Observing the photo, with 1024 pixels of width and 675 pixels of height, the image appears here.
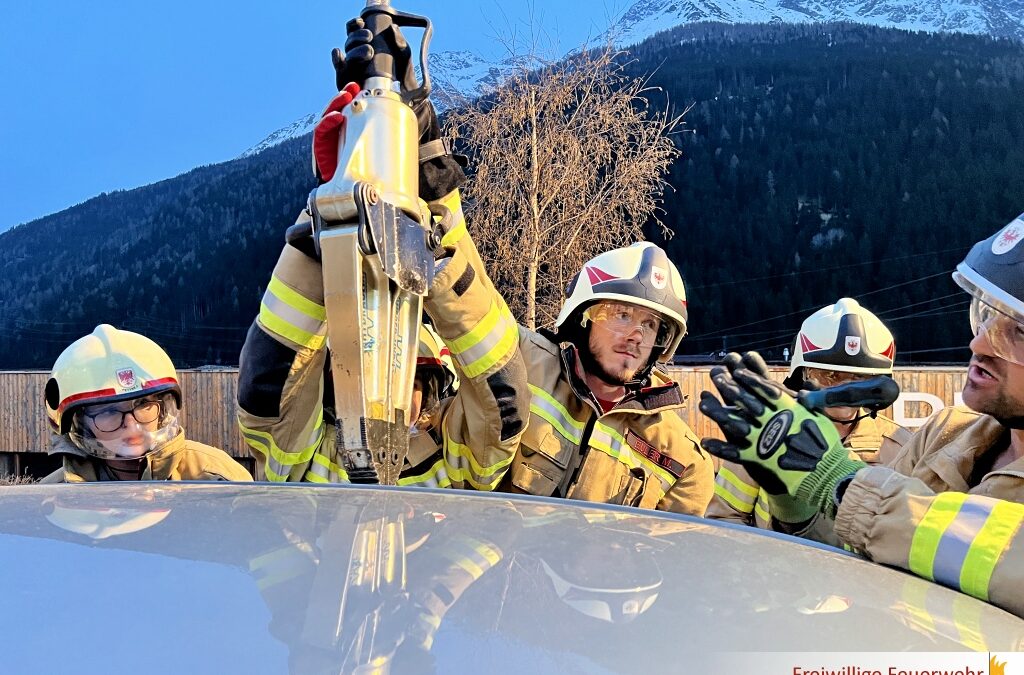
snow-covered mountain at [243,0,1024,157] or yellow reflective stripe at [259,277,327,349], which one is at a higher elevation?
snow-covered mountain at [243,0,1024,157]

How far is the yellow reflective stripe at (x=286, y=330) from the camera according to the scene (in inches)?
90.7

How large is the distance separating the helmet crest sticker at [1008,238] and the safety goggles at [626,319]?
5.03 feet

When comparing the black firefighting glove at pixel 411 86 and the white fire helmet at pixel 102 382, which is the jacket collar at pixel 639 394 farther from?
the white fire helmet at pixel 102 382

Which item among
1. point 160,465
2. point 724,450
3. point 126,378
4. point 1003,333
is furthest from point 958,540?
point 126,378

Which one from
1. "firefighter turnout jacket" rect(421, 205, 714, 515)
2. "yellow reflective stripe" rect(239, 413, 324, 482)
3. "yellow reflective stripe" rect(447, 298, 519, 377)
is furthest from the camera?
"firefighter turnout jacket" rect(421, 205, 714, 515)

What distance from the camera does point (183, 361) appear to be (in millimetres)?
56375

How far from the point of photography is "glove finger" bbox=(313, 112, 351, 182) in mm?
1960

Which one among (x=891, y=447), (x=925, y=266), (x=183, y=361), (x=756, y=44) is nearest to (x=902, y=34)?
(x=756, y=44)

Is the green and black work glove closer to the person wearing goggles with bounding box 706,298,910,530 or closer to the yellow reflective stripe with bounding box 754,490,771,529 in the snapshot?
the yellow reflective stripe with bounding box 754,490,771,529

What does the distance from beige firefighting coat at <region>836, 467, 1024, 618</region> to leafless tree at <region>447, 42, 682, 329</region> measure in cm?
1065

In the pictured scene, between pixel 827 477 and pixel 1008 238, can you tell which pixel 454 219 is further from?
pixel 1008 238

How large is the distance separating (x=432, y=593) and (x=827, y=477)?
4.06ft

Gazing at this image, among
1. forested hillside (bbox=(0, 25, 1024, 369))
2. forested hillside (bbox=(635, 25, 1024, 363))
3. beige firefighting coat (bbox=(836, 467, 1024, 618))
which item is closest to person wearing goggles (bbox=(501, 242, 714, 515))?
beige firefighting coat (bbox=(836, 467, 1024, 618))

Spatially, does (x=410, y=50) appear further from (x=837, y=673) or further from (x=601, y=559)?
(x=837, y=673)
